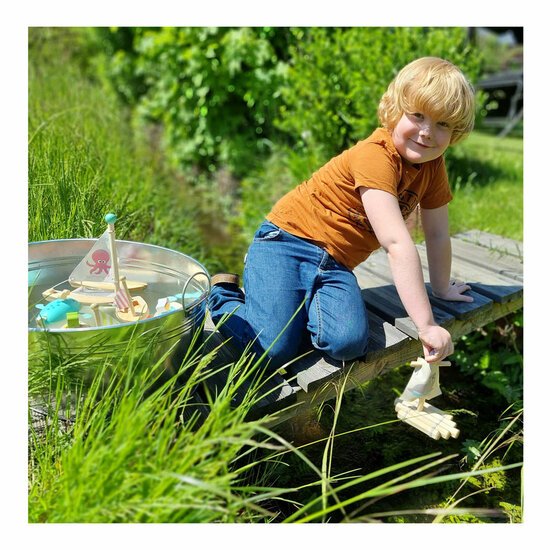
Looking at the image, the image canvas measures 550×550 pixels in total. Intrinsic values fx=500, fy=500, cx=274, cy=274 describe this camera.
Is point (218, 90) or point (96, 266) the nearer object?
point (96, 266)

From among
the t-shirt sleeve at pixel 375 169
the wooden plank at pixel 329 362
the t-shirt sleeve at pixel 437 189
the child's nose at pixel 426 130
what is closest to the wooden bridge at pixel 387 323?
the wooden plank at pixel 329 362

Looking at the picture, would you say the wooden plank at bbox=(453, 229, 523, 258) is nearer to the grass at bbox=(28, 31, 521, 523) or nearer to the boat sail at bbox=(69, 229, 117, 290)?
the grass at bbox=(28, 31, 521, 523)

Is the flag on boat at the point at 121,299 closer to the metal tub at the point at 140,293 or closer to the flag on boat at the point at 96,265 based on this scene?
the flag on boat at the point at 96,265

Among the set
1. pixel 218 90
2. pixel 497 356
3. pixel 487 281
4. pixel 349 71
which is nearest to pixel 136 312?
pixel 487 281

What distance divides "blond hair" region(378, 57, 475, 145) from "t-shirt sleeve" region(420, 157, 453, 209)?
232mm

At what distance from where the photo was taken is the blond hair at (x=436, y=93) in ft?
5.82

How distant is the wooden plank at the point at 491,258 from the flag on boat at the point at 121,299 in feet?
6.68

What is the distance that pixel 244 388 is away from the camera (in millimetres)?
1810

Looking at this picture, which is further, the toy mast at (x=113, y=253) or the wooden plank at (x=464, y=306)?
the wooden plank at (x=464, y=306)

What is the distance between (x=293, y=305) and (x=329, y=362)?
0.27 metres

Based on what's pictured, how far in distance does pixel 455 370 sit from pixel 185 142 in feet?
14.6

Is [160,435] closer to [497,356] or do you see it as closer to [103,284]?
[103,284]

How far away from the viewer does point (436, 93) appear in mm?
1771
